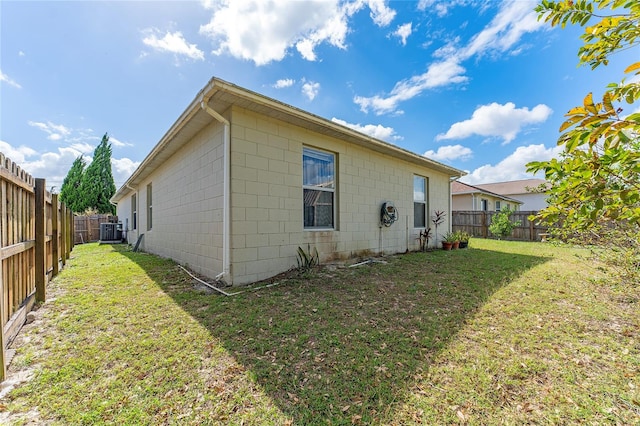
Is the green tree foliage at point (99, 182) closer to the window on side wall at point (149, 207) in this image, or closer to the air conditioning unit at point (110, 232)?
the air conditioning unit at point (110, 232)

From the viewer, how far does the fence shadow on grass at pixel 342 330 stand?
184 centimetres

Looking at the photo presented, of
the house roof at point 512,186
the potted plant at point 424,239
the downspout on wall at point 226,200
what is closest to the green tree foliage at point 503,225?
the potted plant at point 424,239

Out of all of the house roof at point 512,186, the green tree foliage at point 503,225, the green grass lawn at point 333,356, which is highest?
the house roof at point 512,186

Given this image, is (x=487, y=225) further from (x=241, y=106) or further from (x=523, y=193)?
(x=241, y=106)

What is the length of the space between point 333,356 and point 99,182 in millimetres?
23365

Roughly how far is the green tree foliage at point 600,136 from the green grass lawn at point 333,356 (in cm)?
137

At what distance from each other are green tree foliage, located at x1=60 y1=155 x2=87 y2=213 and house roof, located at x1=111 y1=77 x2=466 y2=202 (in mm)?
15656

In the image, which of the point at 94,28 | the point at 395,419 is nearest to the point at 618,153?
the point at 395,419

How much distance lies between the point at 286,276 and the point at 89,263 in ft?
18.9

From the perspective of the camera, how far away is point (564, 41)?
347 centimetres

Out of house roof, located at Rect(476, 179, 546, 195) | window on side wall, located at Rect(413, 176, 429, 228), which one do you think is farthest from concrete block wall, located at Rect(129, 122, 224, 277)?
house roof, located at Rect(476, 179, 546, 195)

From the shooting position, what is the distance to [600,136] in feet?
3.53

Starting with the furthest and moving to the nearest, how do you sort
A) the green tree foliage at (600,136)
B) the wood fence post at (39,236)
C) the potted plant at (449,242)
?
the potted plant at (449,242) → the wood fence post at (39,236) → the green tree foliage at (600,136)

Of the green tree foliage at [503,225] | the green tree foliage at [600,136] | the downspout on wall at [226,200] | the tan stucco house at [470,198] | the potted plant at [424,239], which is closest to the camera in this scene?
the green tree foliage at [600,136]
